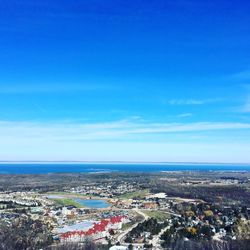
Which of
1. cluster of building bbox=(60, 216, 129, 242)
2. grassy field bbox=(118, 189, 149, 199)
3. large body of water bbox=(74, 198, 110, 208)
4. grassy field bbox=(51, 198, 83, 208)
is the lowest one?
cluster of building bbox=(60, 216, 129, 242)

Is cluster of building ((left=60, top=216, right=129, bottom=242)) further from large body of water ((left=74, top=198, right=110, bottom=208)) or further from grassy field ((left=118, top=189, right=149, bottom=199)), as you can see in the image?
grassy field ((left=118, top=189, right=149, bottom=199))

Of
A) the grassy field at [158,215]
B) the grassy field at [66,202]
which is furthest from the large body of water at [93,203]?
the grassy field at [158,215]

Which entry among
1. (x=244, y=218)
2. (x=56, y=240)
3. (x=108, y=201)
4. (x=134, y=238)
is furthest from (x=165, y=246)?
(x=108, y=201)

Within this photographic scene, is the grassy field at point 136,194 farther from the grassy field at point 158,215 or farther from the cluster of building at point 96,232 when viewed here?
the cluster of building at point 96,232

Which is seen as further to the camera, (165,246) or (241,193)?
(241,193)

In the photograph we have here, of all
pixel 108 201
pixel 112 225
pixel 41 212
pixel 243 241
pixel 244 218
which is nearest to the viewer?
pixel 243 241

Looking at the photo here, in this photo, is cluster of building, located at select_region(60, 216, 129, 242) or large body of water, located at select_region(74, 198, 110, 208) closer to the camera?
cluster of building, located at select_region(60, 216, 129, 242)

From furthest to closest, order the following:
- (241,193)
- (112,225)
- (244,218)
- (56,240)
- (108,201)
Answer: (241,193)
(108,201)
(244,218)
(112,225)
(56,240)

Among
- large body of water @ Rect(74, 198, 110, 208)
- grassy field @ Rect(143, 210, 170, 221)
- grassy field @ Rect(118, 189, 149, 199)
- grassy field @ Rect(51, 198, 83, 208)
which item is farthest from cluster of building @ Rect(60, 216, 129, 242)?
grassy field @ Rect(118, 189, 149, 199)

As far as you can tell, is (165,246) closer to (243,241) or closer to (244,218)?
(243,241)

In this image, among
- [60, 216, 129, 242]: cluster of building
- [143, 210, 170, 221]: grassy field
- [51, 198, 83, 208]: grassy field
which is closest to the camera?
[60, 216, 129, 242]: cluster of building
